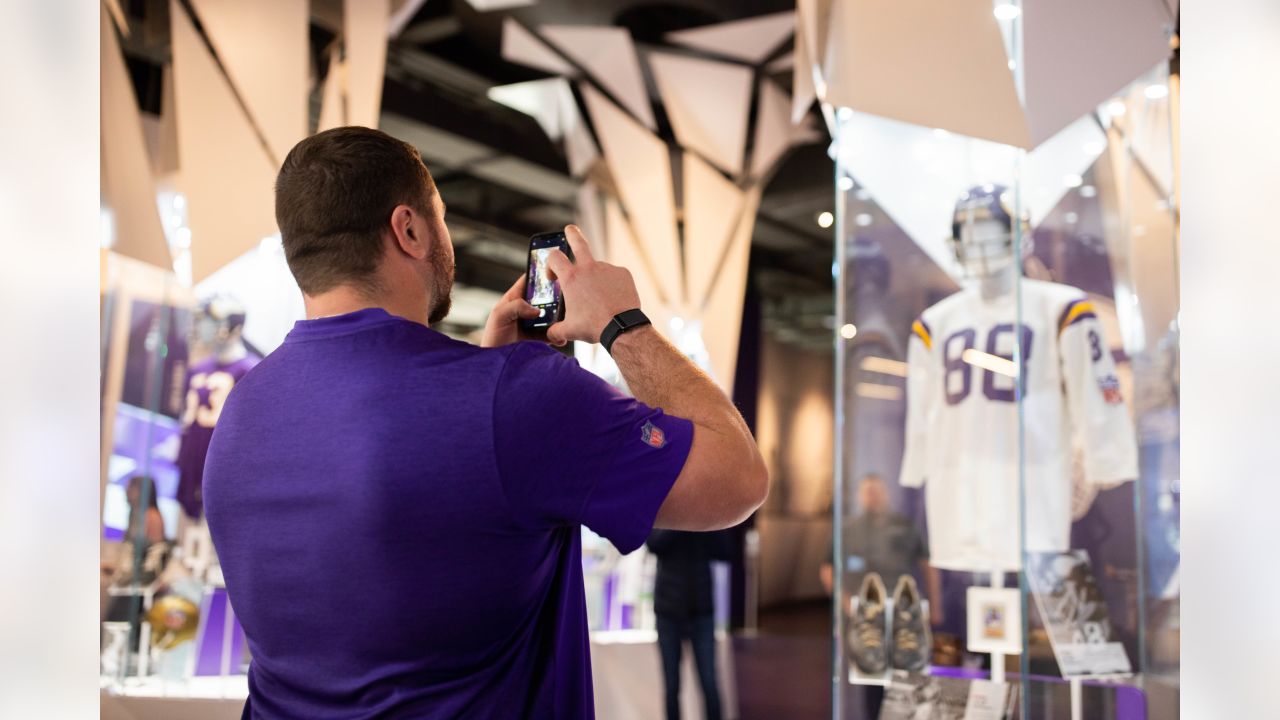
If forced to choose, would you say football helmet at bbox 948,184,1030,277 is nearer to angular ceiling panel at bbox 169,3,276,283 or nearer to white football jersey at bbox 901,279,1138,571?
white football jersey at bbox 901,279,1138,571

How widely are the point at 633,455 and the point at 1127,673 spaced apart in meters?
3.83

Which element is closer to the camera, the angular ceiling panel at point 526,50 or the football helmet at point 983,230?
the football helmet at point 983,230

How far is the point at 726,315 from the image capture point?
7.29 metres

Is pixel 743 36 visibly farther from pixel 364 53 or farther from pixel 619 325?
pixel 619 325

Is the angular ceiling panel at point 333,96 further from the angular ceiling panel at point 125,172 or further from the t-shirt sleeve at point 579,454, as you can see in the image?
the t-shirt sleeve at point 579,454

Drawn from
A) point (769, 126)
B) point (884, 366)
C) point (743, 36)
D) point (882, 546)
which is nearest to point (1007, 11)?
point (884, 366)

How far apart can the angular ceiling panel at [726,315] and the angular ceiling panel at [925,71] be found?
3.49 meters

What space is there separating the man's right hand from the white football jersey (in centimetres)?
328

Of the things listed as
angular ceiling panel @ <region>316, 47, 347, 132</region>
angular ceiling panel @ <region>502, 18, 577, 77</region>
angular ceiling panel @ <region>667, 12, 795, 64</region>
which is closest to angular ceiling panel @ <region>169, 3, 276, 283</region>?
angular ceiling panel @ <region>316, 47, 347, 132</region>

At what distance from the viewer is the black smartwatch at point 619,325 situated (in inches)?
42.4

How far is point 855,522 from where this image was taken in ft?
14.0

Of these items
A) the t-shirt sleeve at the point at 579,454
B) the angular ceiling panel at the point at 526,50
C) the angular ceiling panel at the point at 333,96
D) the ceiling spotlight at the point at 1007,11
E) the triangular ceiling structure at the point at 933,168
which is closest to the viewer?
the t-shirt sleeve at the point at 579,454

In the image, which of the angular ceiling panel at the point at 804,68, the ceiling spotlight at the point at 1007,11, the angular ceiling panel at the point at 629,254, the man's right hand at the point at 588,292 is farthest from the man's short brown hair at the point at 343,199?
the angular ceiling panel at the point at 629,254
